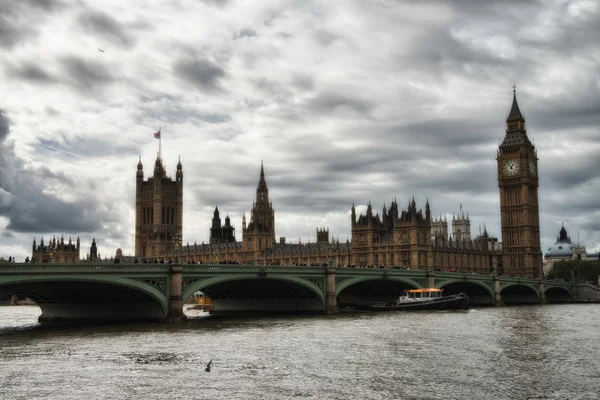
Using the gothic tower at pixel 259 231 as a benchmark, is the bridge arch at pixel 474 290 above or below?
below

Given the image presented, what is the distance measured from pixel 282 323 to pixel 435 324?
13277 millimetres

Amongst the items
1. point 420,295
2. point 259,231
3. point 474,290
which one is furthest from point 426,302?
point 259,231

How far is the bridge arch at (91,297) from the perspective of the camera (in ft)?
185

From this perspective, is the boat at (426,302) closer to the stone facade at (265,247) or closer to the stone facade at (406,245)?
the stone facade at (406,245)

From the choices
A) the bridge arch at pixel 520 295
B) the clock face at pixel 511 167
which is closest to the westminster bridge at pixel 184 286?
the bridge arch at pixel 520 295

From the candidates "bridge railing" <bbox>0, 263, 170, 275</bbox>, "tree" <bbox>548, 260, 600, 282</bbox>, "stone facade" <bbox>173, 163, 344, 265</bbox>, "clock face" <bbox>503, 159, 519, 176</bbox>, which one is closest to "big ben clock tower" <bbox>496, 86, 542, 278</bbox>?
"clock face" <bbox>503, 159, 519, 176</bbox>

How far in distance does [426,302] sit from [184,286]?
117ft

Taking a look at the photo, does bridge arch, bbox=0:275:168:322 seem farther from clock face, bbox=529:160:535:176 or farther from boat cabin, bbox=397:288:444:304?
clock face, bbox=529:160:535:176

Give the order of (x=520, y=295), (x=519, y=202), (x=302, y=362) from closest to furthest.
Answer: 1. (x=302, y=362)
2. (x=520, y=295)
3. (x=519, y=202)

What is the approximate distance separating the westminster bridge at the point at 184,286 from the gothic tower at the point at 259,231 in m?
79.4

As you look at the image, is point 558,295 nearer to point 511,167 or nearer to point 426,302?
point 511,167

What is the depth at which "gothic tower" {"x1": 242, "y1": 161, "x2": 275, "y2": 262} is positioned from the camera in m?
187

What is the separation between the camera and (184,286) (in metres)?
65.6

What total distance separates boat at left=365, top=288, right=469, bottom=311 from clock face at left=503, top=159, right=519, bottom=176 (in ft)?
291
